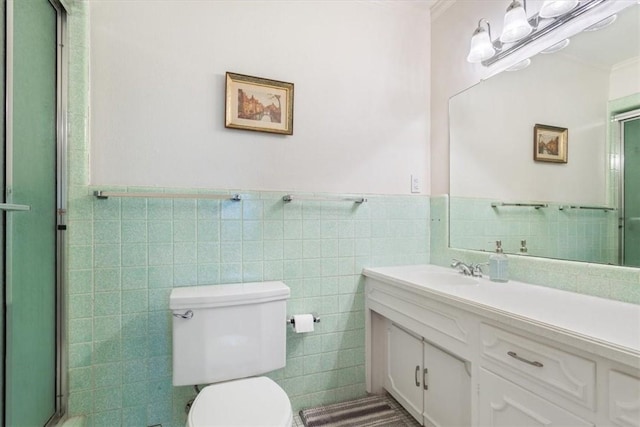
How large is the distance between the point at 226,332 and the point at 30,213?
86 cm

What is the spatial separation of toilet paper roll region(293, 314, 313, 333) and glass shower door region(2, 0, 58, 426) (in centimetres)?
104

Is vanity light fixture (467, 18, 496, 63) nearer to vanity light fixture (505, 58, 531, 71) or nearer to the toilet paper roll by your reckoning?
vanity light fixture (505, 58, 531, 71)

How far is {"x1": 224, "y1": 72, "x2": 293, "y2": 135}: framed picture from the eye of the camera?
1574 millimetres

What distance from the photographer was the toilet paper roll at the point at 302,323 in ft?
5.22

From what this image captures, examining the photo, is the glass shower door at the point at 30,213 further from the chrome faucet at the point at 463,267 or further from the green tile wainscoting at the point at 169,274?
the chrome faucet at the point at 463,267

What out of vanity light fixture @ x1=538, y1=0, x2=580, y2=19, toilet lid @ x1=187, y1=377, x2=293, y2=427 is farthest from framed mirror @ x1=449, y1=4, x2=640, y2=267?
toilet lid @ x1=187, y1=377, x2=293, y2=427

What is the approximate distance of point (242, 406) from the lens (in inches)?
43.1

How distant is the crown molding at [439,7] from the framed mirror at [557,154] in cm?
56

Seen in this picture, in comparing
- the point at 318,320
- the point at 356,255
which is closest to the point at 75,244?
the point at 318,320

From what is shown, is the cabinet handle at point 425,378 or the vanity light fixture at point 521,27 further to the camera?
the cabinet handle at point 425,378

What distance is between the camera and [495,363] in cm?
102

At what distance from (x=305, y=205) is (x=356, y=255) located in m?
0.43

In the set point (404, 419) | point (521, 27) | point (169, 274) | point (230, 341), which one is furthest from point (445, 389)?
point (521, 27)

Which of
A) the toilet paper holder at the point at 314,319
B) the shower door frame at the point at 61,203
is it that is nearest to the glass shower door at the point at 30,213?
the shower door frame at the point at 61,203
